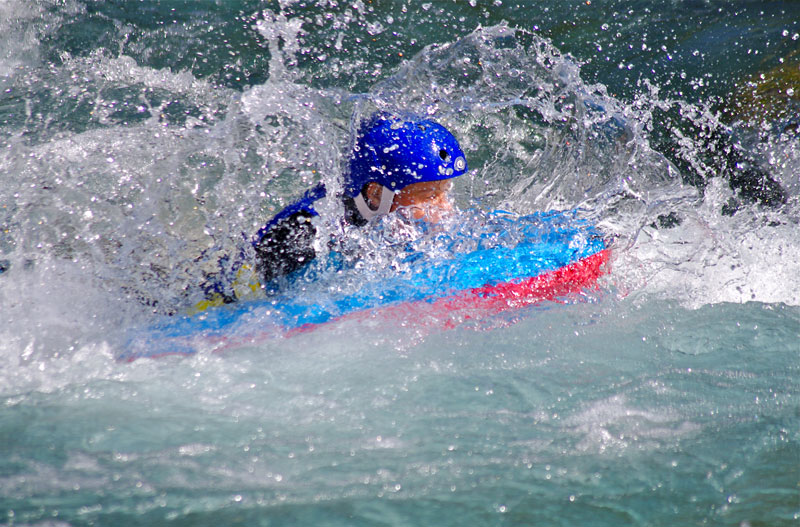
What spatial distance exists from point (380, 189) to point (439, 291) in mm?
658

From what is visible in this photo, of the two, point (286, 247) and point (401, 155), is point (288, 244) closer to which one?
point (286, 247)

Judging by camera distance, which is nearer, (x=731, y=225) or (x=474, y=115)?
(x=731, y=225)

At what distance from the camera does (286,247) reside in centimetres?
325

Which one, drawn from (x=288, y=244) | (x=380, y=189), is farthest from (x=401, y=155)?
(x=288, y=244)

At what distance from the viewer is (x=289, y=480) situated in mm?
1979

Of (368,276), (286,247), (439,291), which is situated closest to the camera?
(439,291)

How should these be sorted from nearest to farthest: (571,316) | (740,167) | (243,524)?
(243,524) → (571,316) → (740,167)

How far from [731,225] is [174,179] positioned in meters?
3.36

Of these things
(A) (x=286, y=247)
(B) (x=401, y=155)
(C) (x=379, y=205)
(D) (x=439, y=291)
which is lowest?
(D) (x=439, y=291)

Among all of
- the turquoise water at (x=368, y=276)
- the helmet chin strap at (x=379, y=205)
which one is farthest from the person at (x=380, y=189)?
the turquoise water at (x=368, y=276)

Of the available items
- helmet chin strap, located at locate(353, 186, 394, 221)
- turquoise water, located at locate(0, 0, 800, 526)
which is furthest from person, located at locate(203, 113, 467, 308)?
turquoise water, located at locate(0, 0, 800, 526)

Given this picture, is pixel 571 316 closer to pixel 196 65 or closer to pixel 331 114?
pixel 331 114

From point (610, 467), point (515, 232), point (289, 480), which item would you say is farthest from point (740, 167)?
point (289, 480)

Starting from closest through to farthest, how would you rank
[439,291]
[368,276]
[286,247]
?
[439,291] < [368,276] < [286,247]
